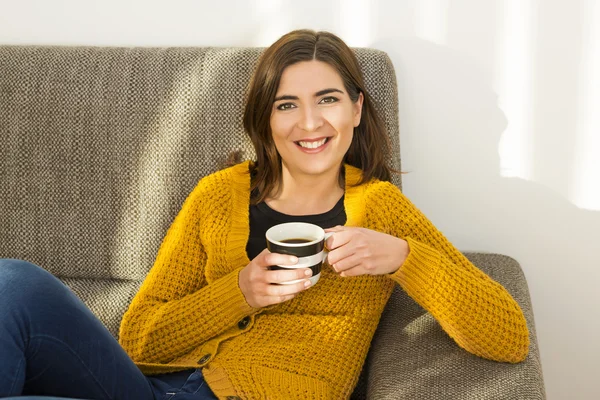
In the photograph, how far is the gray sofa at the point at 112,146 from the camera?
168 centimetres

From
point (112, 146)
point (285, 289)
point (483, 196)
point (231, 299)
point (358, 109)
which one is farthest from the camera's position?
point (483, 196)

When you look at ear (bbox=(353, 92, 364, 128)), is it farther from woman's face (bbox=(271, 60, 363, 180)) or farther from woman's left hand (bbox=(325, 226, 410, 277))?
woman's left hand (bbox=(325, 226, 410, 277))

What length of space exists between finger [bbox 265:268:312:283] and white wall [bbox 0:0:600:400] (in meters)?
0.66

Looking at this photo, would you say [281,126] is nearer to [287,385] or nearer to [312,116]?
[312,116]

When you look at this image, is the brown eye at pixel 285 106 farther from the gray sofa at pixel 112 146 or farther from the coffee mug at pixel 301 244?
the coffee mug at pixel 301 244

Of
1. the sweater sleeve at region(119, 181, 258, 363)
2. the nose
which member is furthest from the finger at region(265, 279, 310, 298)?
the nose

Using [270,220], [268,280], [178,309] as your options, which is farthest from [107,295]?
[268,280]

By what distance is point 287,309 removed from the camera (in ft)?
4.89

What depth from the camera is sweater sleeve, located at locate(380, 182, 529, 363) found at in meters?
1.30

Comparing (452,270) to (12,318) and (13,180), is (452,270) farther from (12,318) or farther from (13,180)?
(13,180)

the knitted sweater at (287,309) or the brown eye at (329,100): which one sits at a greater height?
the brown eye at (329,100)

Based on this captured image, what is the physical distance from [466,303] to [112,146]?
0.88 metres

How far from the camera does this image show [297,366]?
1.38 metres

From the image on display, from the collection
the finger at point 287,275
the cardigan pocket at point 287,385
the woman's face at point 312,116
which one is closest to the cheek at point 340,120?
the woman's face at point 312,116
